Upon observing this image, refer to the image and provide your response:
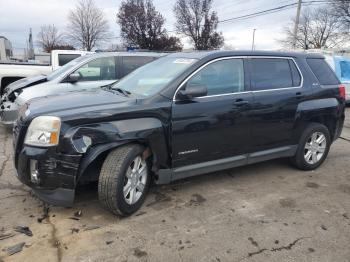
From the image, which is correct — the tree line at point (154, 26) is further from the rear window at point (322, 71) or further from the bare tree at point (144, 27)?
the rear window at point (322, 71)

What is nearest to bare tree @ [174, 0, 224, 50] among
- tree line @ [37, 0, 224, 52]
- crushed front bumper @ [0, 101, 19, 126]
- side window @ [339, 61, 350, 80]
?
tree line @ [37, 0, 224, 52]

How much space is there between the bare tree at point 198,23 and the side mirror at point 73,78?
32.4 metres

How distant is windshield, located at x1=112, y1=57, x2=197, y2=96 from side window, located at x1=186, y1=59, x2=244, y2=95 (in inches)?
7.8

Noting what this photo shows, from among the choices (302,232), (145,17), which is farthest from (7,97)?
(145,17)

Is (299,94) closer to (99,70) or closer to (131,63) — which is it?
(131,63)

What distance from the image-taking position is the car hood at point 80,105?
352cm

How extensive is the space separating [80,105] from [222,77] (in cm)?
180

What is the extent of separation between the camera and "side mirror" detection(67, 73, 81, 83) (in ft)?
23.5

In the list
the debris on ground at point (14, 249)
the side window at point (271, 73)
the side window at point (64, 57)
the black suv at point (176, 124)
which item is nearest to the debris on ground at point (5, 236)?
the debris on ground at point (14, 249)

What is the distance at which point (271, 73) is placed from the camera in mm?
4922

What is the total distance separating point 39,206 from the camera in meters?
4.00

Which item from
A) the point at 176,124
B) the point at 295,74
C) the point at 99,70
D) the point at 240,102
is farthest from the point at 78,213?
the point at 99,70

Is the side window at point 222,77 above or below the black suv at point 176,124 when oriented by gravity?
above

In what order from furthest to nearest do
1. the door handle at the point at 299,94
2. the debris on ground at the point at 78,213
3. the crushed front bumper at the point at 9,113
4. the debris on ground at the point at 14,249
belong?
the crushed front bumper at the point at 9,113, the door handle at the point at 299,94, the debris on ground at the point at 78,213, the debris on ground at the point at 14,249
